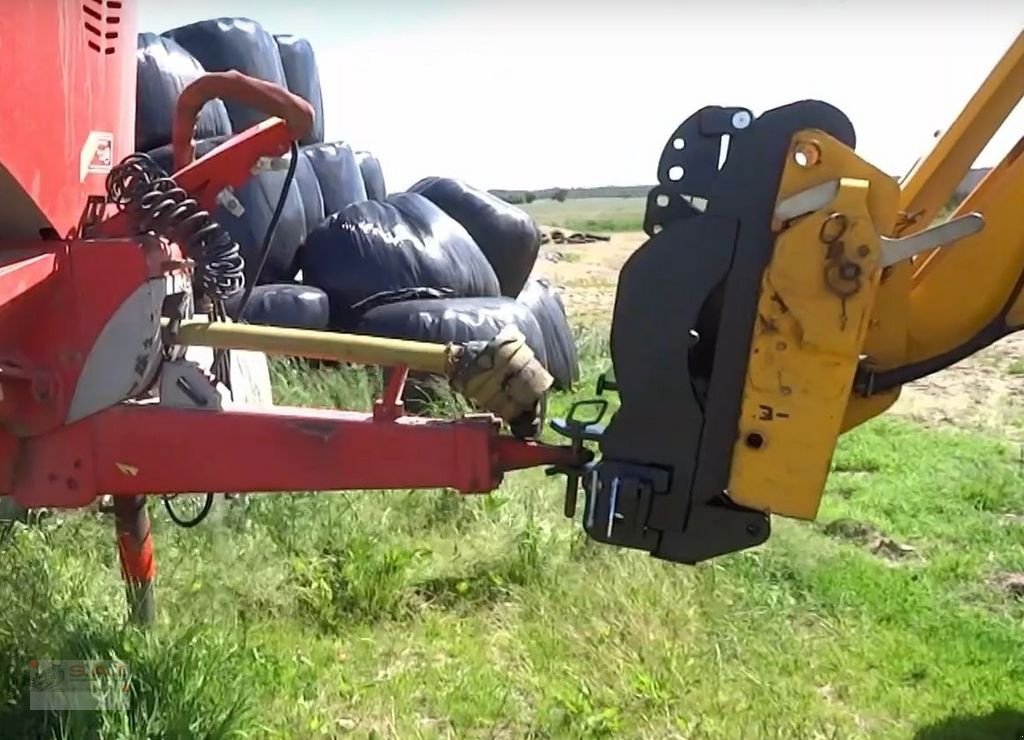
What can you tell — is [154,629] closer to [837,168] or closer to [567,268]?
[837,168]

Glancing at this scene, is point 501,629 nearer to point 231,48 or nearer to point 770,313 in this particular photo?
point 770,313

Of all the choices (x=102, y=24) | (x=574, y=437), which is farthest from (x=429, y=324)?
(x=574, y=437)

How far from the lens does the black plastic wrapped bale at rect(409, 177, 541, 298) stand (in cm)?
802

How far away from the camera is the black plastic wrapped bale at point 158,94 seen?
6652 millimetres

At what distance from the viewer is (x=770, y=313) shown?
2330 millimetres

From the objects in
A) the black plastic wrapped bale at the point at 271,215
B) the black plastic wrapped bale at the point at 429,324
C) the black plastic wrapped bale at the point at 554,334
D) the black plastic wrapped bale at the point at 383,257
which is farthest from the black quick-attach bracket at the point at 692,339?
the black plastic wrapped bale at the point at 554,334

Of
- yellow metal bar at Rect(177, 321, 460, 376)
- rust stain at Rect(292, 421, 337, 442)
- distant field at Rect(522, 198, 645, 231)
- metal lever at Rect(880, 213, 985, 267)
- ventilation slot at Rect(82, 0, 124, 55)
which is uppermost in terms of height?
ventilation slot at Rect(82, 0, 124, 55)

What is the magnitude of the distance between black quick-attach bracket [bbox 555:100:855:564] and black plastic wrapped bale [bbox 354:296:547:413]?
3.62 metres

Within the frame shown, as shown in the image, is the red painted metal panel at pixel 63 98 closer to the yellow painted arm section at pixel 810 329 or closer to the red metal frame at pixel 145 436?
the red metal frame at pixel 145 436

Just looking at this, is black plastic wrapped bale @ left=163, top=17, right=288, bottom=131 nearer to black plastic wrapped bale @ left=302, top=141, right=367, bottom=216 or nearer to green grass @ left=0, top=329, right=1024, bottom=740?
black plastic wrapped bale @ left=302, top=141, right=367, bottom=216

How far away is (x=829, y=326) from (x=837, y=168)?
30cm

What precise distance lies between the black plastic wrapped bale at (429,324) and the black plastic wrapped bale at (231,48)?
191 cm

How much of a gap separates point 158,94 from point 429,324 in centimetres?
203

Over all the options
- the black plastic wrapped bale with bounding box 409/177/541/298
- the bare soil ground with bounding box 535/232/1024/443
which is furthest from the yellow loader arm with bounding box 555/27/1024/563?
the black plastic wrapped bale with bounding box 409/177/541/298
